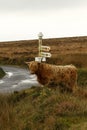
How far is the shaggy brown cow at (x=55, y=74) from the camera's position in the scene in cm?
1670

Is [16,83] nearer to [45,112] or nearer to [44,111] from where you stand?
[44,111]

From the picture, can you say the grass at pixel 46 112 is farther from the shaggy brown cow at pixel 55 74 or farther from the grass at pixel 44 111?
the shaggy brown cow at pixel 55 74

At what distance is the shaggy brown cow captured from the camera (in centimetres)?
1670

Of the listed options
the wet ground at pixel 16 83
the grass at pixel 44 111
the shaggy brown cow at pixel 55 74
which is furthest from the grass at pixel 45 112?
the wet ground at pixel 16 83

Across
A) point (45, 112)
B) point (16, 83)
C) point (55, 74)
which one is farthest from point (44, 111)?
Result: point (16, 83)

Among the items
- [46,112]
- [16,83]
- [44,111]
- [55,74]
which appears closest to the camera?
[46,112]

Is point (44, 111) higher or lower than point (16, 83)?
higher

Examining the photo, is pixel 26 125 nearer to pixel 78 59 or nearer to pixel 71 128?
pixel 71 128

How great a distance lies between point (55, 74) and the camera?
16.7 meters

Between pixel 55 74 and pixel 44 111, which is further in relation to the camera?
pixel 55 74

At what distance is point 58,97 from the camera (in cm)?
1412

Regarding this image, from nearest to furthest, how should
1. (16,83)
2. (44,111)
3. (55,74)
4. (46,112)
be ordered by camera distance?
(46,112), (44,111), (55,74), (16,83)

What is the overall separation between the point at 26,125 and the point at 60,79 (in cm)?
524

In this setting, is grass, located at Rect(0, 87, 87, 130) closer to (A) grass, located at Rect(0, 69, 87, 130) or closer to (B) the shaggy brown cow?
(A) grass, located at Rect(0, 69, 87, 130)
